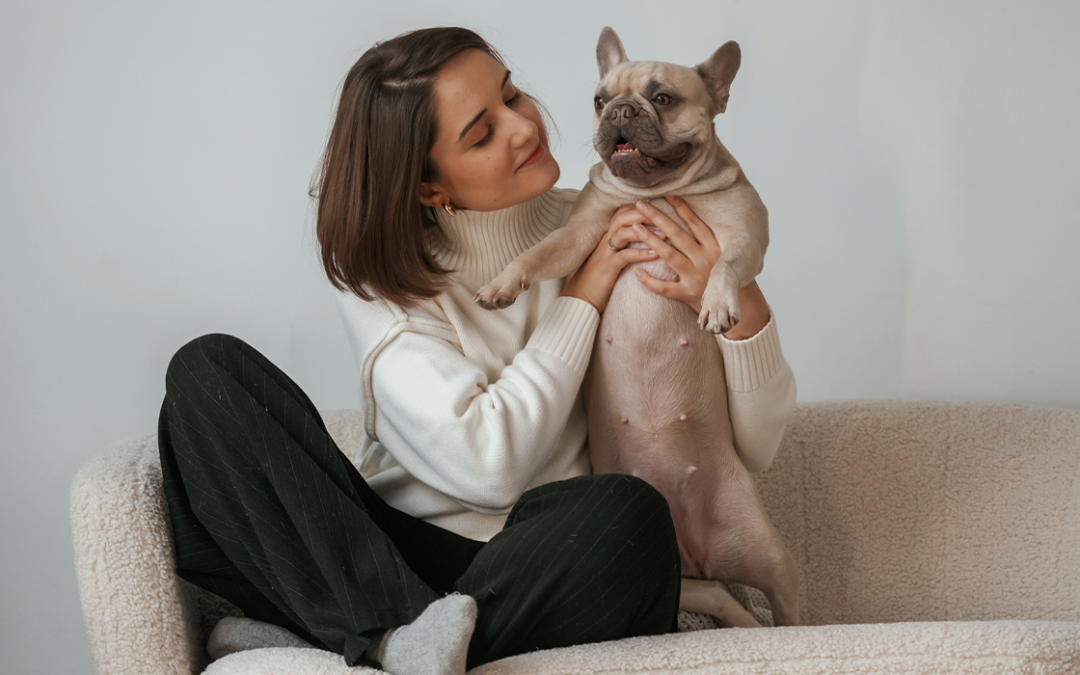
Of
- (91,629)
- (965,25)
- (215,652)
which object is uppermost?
(965,25)

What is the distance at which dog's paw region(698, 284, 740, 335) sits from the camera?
4.61 ft

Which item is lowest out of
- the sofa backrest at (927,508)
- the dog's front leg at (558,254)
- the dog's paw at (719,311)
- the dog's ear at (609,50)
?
the sofa backrest at (927,508)

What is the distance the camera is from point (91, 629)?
1449 mm

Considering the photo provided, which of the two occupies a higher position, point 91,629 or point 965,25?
point 965,25

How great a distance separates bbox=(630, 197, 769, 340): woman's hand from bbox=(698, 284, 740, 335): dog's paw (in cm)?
13

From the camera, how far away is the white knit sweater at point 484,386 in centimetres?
154

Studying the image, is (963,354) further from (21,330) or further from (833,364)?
(21,330)

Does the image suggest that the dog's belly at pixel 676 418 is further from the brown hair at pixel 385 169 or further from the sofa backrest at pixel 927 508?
the sofa backrest at pixel 927 508

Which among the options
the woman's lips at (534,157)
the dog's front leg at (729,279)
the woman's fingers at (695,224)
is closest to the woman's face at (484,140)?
the woman's lips at (534,157)

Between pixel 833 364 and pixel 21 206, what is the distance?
79.4 inches

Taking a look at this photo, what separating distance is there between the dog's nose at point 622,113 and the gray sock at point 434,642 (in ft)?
2.48

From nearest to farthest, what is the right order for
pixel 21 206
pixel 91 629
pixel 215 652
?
1. pixel 91 629
2. pixel 215 652
3. pixel 21 206

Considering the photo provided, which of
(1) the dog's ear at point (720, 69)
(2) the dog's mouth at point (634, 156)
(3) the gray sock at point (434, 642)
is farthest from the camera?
(1) the dog's ear at point (720, 69)

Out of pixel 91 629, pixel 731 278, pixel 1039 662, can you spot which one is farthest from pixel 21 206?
pixel 1039 662
